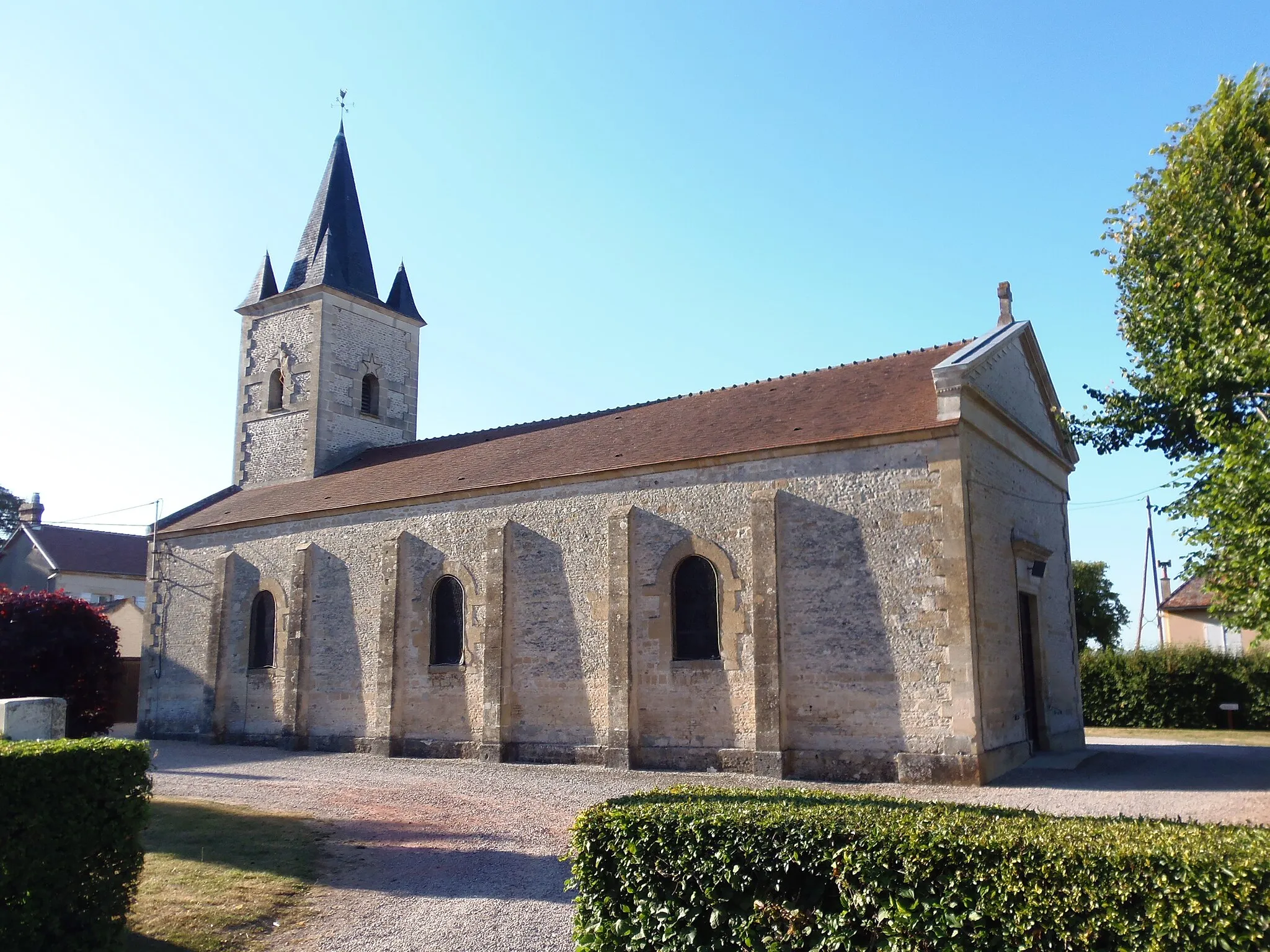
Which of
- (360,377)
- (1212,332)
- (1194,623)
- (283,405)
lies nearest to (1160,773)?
(1212,332)

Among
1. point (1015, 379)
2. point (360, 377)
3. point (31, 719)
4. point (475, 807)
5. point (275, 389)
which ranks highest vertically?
point (360, 377)

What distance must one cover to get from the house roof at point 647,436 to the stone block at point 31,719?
9708 millimetres

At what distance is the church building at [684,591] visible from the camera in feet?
43.6

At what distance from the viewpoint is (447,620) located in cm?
1820

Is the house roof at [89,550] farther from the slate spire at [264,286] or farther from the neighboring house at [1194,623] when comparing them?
the neighboring house at [1194,623]

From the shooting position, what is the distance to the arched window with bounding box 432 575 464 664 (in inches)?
709

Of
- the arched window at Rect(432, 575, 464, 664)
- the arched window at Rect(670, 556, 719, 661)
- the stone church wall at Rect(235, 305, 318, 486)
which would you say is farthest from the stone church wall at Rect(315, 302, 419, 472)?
the arched window at Rect(670, 556, 719, 661)

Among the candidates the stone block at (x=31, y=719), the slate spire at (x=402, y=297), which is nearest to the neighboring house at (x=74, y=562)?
the slate spire at (x=402, y=297)

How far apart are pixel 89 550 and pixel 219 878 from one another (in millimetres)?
36813

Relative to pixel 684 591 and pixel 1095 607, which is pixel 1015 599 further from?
pixel 1095 607

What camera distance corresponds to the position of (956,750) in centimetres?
1245

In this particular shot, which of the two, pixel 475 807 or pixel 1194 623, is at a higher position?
pixel 1194 623

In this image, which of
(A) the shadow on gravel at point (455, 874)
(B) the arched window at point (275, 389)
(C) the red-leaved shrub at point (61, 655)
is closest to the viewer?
(A) the shadow on gravel at point (455, 874)

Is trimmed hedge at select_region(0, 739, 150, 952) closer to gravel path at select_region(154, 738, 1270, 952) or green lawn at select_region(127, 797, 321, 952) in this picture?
green lawn at select_region(127, 797, 321, 952)
